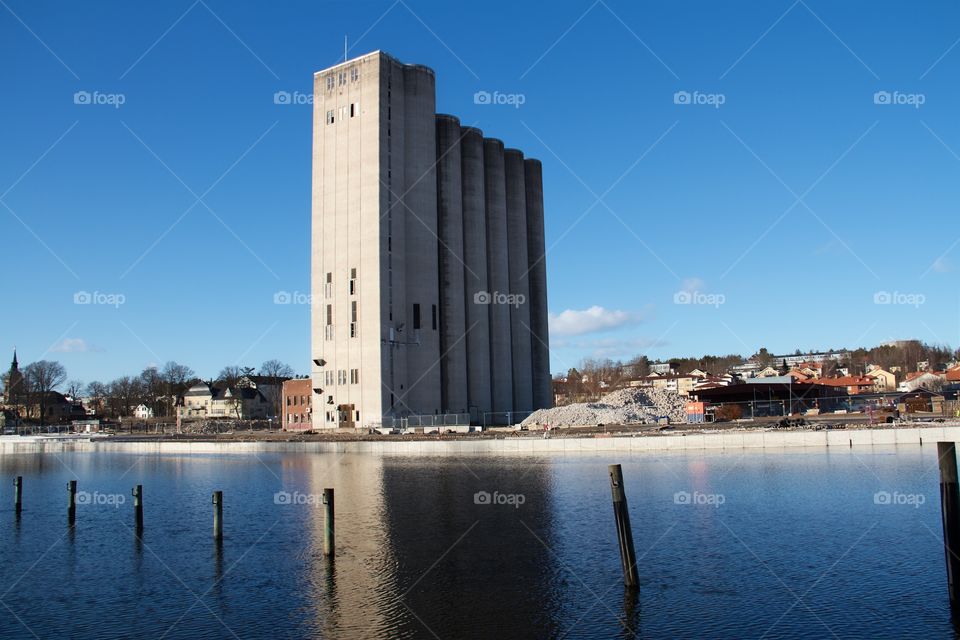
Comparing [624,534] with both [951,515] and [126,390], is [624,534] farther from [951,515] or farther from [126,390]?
[126,390]

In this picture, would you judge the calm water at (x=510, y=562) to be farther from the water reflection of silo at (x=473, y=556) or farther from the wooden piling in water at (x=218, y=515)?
the wooden piling in water at (x=218, y=515)

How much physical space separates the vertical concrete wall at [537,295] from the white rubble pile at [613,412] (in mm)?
26579

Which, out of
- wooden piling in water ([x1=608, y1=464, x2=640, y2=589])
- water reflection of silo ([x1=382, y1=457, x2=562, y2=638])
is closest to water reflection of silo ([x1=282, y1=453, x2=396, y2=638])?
water reflection of silo ([x1=382, y1=457, x2=562, y2=638])

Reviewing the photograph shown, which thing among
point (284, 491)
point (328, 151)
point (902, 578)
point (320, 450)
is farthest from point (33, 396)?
point (902, 578)

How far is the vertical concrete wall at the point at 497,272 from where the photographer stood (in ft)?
357

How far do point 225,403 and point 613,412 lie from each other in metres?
117

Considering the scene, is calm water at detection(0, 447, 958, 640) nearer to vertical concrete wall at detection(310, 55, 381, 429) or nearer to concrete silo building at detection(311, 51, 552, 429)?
vertical concrete wall at detection(310, 55, 381, 429)

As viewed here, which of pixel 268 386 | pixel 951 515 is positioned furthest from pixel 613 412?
pixel 268 386

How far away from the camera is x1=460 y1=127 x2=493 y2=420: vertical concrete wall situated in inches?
4060

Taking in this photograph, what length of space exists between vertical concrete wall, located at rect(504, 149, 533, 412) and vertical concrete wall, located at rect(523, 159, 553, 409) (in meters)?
2.06

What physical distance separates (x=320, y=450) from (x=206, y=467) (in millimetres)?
13113

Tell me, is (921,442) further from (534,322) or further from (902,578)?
(534,322)

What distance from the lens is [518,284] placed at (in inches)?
4631

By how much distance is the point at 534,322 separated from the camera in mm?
122125
